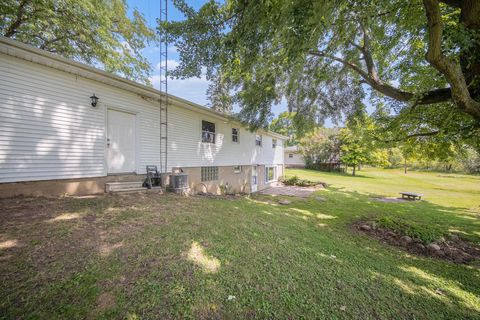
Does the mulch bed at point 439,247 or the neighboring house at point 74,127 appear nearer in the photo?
the neighboring house at point 74,127

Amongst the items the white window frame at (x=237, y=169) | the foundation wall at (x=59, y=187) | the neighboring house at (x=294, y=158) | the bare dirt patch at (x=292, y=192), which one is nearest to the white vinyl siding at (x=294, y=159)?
the neighboring house at (x=294, y=158)

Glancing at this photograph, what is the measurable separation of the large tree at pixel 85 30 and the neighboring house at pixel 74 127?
4694mm

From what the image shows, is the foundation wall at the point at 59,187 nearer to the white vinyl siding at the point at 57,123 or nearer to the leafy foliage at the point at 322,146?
the white vinyl siding at the point at 57,123

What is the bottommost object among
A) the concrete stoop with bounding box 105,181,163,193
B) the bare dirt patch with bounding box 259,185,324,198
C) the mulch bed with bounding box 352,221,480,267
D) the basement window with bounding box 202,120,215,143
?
the bare dirt patch with bounding box 259,185,324,198

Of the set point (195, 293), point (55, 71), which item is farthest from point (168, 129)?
point (195, 293)

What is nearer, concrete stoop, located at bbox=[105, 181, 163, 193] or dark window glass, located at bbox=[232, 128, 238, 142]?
concrete stoop, located at bbox=[105, 181, 163, 193]

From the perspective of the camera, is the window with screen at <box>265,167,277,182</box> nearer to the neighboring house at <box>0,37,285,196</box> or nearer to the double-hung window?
the double-hung window

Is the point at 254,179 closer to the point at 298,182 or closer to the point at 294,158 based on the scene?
the point at 298,182

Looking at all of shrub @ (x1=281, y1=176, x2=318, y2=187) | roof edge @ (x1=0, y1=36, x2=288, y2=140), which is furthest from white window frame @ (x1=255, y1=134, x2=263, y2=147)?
roof edge @ (x1=0, y1=36, x2=288, y2=140)

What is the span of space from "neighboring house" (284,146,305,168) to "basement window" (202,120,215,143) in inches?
1037

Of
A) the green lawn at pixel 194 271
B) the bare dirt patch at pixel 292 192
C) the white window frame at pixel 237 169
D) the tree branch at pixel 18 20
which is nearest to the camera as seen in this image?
the green lawn at pixel 194 271

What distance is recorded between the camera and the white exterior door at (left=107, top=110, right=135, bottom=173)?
6.15m

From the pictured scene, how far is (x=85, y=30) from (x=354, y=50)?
37.1 ft

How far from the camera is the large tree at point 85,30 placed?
24.8 feet
